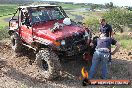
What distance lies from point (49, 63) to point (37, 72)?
45.2 inches

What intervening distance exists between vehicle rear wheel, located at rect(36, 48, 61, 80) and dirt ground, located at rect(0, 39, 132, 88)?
0.70ft

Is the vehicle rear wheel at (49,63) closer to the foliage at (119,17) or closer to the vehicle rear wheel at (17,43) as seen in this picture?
the vehicle rear wheel at (17,43)

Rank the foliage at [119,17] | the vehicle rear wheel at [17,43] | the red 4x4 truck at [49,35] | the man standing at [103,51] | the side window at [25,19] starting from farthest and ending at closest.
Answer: the foliage at [119,17]
the vehicle rear wheel at [17,43]
the side window at [25,19]
the red 4x4 truck at [49,35]
the man standing at [103,51]

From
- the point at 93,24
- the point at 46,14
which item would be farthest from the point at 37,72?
the point at 93,24

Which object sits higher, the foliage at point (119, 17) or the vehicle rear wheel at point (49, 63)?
the vehicle rear wheel at point (49, 63)

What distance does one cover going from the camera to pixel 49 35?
9.66 m

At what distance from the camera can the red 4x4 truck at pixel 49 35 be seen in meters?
9.42

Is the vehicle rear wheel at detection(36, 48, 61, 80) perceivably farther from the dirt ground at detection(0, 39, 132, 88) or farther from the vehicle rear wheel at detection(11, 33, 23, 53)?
the vehicle rear wheel at detection(11, 33, 23, 53)

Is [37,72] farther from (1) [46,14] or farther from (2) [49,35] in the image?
(1) [46,14]

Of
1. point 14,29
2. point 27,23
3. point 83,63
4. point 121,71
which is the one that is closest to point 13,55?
point 14,29

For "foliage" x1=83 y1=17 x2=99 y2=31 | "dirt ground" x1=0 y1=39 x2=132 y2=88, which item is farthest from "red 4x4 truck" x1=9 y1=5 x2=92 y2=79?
"foliage" x1=83 y1=17 x2=99 y2=31

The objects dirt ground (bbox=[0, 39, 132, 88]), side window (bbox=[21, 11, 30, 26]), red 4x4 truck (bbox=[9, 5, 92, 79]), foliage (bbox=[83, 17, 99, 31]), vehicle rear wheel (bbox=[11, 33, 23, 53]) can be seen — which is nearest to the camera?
dirt ground (bbox=[0, 39, 132, 88])

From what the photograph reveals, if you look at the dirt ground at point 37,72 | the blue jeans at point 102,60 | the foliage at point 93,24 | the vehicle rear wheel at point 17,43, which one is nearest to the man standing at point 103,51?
the blue jeans at point 102,60

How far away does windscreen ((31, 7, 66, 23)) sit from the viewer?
1094cm
